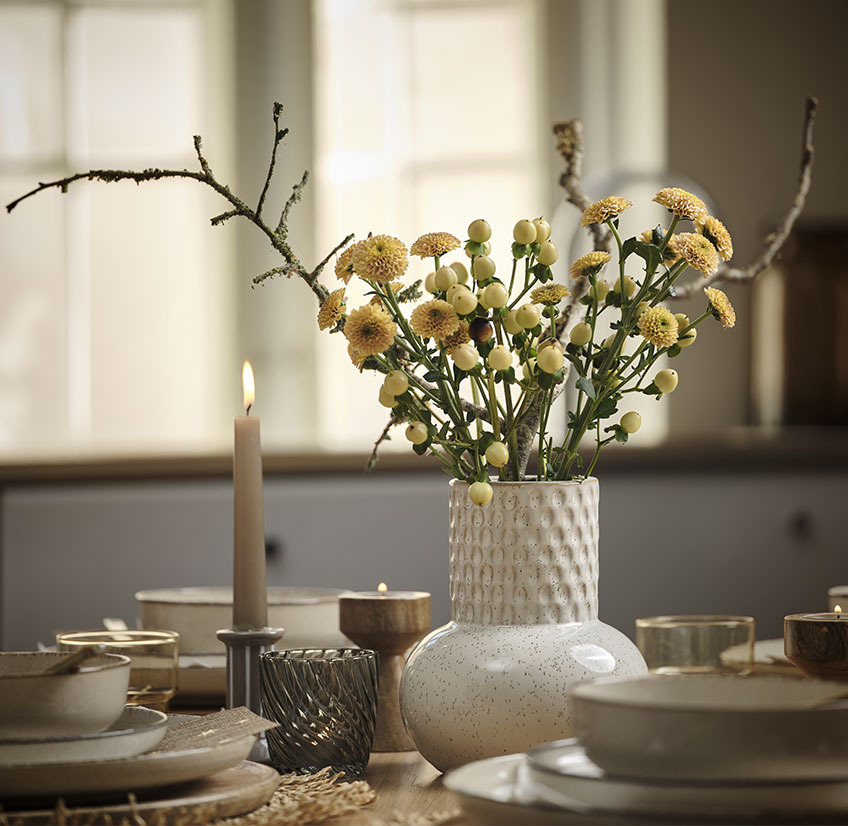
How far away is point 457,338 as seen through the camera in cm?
71

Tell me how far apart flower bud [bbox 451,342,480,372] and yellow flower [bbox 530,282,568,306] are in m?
0.06

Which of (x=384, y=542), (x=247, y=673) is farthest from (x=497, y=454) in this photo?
(x=384, y=542)

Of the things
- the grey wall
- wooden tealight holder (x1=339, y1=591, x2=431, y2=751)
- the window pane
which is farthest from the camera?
the window pane

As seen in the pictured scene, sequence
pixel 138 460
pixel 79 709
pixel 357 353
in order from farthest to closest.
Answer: pixel 138 460 → pixel 357 353 → pixel 79 709

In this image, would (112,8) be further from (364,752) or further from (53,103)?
(364,752)

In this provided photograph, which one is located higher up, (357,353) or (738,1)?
(738,1)

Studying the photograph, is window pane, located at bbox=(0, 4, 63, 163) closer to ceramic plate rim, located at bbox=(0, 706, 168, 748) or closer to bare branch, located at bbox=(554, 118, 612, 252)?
bare branch, located at bbox=(554, 118, 612, 252)

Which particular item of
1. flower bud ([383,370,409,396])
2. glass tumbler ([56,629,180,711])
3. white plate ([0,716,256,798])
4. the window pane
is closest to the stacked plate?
white plate ([0,716,256,798])

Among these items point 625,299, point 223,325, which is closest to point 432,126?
point 223,325

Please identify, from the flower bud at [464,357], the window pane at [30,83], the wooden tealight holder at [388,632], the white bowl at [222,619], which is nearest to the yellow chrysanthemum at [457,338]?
the flower bud at [464,357]

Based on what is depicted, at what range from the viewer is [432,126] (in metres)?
3.19

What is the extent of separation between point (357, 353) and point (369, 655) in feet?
0.63

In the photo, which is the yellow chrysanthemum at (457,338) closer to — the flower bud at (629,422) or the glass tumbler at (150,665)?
the flower bud at (629,422)

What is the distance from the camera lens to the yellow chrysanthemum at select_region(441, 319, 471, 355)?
0.71 meters
